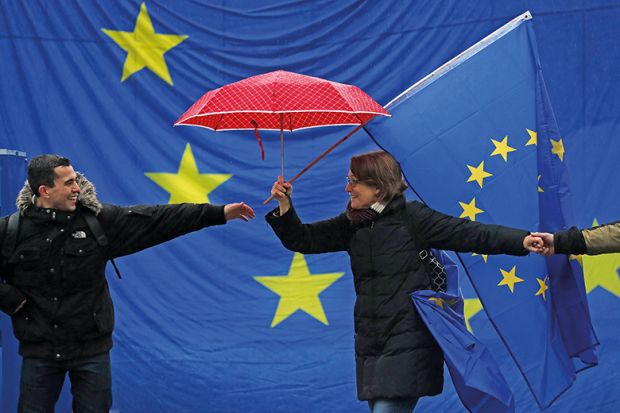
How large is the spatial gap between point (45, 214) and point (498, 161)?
2102mm

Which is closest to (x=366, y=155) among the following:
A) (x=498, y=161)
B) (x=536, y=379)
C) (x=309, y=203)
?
(x=498, y=161)

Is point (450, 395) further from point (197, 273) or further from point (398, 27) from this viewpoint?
point (398, 27)

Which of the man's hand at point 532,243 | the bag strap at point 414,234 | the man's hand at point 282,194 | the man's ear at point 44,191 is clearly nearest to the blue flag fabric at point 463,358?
the bag strap at point 414,234

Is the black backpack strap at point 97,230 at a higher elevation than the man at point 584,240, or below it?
higher

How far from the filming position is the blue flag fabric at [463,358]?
448cm

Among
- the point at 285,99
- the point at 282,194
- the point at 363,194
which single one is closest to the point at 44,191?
the point at 282,194

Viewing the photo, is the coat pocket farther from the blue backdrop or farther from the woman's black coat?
the blue backdrop

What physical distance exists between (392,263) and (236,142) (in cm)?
295

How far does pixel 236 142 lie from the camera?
7.29m

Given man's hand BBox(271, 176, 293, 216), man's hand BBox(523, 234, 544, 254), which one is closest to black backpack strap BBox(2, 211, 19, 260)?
man's hand BBox(271, 176, 293, 216)

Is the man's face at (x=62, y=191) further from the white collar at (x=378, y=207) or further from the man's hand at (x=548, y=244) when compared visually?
the man's hand at (x=548, y=244)

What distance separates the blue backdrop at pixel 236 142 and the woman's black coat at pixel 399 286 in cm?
257

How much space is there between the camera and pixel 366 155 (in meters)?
4.70

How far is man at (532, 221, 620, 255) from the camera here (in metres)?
4.59
